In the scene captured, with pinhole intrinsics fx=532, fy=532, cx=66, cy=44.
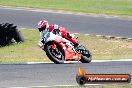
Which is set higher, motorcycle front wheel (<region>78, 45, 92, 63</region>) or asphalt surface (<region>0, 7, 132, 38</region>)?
motorcycle front wheel (<region>78, 45, 92, 63</region>)

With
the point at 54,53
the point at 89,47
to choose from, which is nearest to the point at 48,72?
the point at 54,53

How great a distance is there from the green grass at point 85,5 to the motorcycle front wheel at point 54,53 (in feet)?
50.6

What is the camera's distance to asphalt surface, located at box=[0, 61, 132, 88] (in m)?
11.8

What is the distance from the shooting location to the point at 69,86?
11.4 m

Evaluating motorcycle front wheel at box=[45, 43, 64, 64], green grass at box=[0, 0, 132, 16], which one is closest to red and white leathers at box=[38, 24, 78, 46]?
motorcycle front wheel at box=[45, 43, 64, 64]

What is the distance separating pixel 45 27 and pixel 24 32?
1008 cm

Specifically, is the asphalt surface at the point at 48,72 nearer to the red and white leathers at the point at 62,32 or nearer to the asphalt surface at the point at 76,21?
the red and white leathers at the point at 62,32

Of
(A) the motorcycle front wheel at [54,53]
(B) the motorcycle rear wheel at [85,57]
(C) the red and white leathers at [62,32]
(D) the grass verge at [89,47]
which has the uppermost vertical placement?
(C) the red and white leathers at [62,32]

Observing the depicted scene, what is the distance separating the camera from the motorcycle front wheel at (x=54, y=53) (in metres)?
15.1

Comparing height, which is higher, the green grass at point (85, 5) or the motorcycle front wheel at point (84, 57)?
the motorcycle front wheel at point (84, 57)

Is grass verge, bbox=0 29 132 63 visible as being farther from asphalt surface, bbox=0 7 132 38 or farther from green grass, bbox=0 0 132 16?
green grass, bbox=0 0 132 16

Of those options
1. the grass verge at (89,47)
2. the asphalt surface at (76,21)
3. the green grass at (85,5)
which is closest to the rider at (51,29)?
the grass verge at (89,47)

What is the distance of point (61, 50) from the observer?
15430mm

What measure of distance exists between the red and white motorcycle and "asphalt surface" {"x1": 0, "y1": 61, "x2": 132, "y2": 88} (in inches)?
22.9
